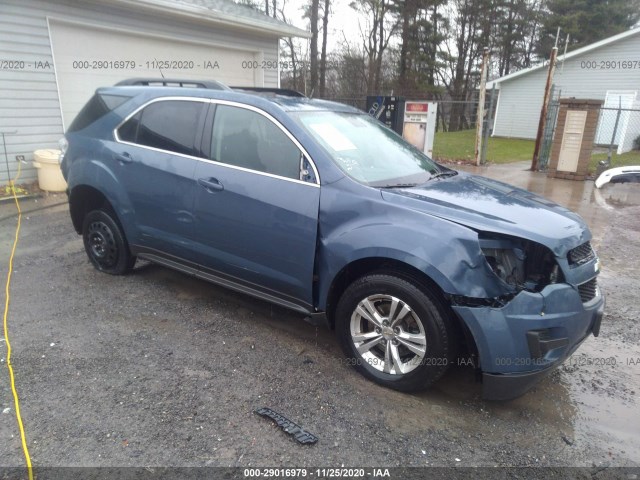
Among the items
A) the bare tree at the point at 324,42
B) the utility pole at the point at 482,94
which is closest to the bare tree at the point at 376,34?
the bare tree at the point at 324,42

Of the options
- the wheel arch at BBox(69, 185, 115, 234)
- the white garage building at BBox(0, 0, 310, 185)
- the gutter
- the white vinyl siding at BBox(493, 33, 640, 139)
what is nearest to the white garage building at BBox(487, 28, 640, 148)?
the white vinyl siding at BBox(493, 33, 640, 139)

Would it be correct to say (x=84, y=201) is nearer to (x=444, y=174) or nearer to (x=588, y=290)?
(x=444, y=174)

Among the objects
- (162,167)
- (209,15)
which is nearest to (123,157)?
(162,167)

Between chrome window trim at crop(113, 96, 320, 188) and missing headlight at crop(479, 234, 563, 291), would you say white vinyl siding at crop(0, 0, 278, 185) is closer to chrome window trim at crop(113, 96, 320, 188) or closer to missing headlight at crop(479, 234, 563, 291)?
chrome window trim at crop(113, 96, 320, 188)

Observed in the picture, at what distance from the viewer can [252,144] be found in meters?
3.41

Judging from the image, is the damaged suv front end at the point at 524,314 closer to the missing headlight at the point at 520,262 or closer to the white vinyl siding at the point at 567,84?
the missing headlight at the point at 520,262

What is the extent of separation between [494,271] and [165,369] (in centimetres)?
223

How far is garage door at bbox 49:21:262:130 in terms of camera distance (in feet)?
27.4

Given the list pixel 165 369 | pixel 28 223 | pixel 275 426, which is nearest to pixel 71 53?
pixel 28 223

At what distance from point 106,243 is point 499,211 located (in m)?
3.64

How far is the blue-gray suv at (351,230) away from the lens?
2582 millimetres

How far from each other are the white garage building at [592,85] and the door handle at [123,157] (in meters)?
18.1

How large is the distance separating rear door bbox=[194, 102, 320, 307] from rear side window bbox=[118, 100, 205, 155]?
0.18 m

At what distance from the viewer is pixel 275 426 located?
2.59 metres
